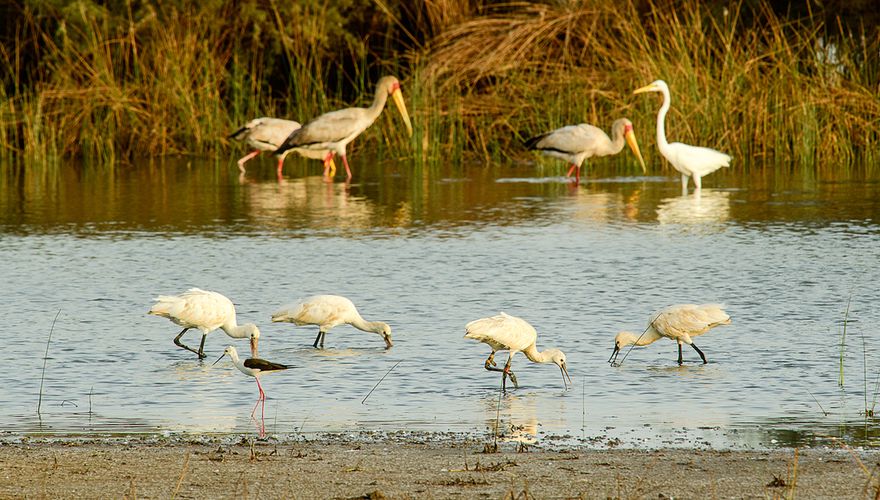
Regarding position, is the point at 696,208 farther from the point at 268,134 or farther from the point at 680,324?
the point at 680,324

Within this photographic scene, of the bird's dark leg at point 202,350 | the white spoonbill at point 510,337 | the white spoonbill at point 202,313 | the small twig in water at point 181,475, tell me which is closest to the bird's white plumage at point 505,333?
the white spoonbill at point 510,337

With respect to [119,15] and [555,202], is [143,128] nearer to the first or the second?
[119,15]

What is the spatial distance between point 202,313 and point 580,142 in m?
11.9

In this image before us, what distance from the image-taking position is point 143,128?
79.9 feet

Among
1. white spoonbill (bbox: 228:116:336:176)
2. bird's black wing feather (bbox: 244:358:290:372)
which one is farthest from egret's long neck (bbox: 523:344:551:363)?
white spoonbill (bbox: 228:116:336:176)

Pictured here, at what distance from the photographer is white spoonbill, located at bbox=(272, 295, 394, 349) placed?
8.77 m

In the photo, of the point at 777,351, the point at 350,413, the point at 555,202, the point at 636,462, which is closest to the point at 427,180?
the point at 555,202

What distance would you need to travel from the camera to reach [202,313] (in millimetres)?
8516

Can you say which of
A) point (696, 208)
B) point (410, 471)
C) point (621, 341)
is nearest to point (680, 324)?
point (621, 341)

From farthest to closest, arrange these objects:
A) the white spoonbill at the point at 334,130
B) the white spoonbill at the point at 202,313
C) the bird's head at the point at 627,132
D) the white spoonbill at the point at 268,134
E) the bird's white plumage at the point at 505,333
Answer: the white spoonbill at the point at 268,134
the white spoonbill at the point at 334,130
the bird's head at the point at 627,132
the white spoonbill at the point at 202,313
the bird's white plumage at the point at 505,333

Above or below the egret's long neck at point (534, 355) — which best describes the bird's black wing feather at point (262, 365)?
above

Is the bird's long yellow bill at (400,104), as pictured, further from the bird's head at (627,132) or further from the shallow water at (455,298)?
the bird's head at (627,132)

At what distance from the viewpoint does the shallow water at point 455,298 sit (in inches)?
276

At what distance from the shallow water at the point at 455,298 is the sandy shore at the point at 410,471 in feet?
1.47
